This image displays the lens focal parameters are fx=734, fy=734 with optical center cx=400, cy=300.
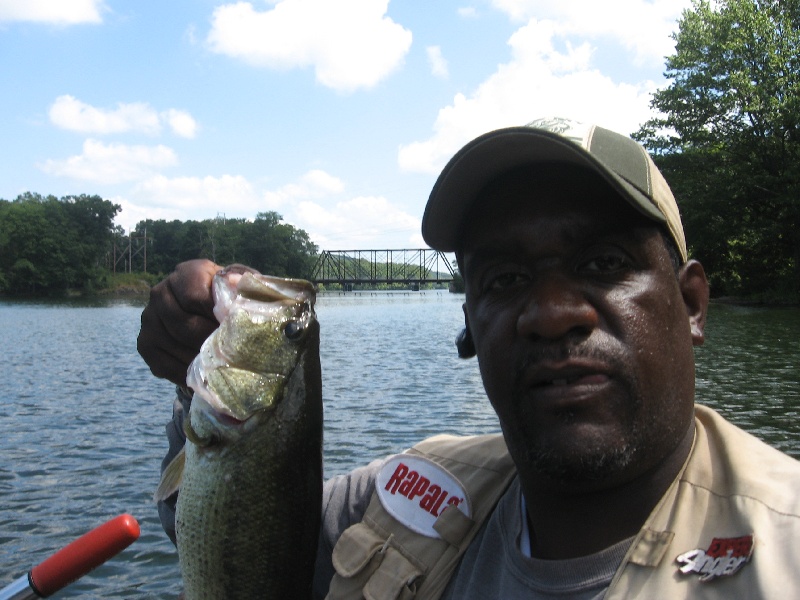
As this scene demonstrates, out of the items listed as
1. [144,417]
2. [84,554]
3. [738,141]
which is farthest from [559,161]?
[738,141]

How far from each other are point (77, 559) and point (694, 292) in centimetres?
218

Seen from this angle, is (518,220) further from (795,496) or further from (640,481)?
(795,496)

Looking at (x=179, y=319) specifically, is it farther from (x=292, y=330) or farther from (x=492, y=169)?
(x=492, y=169)

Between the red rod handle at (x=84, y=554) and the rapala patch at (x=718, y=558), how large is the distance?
5.70 ft

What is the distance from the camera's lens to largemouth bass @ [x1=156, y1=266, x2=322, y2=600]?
2.22m

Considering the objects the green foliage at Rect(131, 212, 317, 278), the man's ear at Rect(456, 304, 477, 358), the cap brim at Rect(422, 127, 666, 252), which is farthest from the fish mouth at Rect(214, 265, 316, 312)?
the green foliage at Rect(131, 212, 317, 278)

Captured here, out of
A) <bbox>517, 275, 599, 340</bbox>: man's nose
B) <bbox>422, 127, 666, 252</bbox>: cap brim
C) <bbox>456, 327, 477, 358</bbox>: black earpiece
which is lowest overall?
<bbox>456, 327, 477, 358</bbox>: black earpiece

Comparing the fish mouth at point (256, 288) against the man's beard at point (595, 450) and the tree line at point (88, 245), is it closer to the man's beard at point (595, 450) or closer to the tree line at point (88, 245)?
the man's beard at point (595, 450)

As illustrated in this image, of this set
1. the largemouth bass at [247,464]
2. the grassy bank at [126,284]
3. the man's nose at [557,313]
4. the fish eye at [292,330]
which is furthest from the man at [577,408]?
the grassy bank at [126,284]

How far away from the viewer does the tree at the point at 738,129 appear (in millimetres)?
36625

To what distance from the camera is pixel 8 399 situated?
1677 cm

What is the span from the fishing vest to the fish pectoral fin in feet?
1.87

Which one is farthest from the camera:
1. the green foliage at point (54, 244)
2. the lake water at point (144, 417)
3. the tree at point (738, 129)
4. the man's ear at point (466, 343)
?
the green foliage at point (54, 244)

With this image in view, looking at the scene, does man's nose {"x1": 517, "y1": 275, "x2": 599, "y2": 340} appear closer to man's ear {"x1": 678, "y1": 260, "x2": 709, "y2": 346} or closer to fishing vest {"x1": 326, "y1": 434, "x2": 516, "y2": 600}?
man's ear {"x1": 678, "y1": 260, "x2": 709, "y2": 346}
